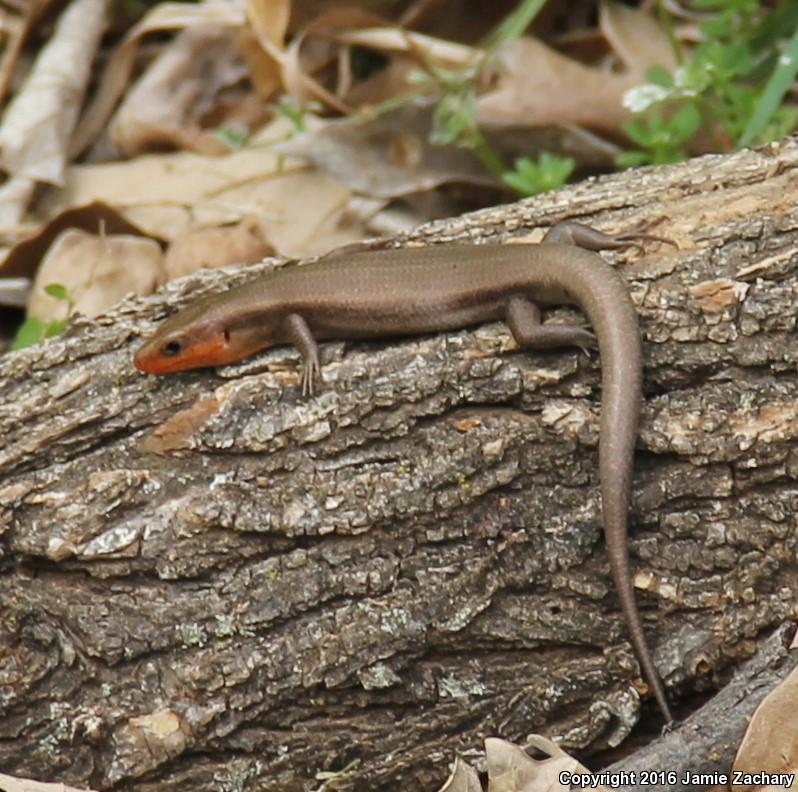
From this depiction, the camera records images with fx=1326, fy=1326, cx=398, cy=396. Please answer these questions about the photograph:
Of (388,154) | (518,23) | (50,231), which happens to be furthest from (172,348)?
(518,23)

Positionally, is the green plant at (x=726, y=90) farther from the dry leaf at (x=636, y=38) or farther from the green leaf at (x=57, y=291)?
the green leaf at (x=57, y=291)

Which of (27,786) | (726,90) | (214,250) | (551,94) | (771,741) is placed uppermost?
(726,90)

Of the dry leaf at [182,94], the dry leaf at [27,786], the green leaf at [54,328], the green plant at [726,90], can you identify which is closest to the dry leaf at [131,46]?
the dry leaf at [182,94]

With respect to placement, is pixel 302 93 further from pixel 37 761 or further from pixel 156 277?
pixel 37 761

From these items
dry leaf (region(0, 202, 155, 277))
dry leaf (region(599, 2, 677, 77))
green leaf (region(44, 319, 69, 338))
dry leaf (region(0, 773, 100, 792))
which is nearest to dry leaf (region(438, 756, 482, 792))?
dry leaf (region(0, 773, 100, 792))

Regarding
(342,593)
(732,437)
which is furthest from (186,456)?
(732,437)

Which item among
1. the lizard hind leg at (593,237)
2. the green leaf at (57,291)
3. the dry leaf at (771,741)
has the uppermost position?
the lizard hind leg at (593,237)

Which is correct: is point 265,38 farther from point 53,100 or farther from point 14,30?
point 14,30
